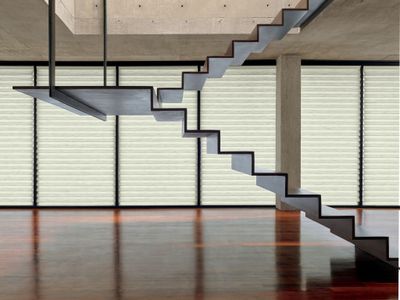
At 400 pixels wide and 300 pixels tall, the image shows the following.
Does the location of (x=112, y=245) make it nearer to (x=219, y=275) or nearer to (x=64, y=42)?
(x=219, y=275)

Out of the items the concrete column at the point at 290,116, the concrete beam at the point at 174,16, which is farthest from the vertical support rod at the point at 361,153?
the concrete beam at the point at 174,16

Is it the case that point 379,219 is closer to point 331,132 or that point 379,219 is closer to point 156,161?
point 331,132

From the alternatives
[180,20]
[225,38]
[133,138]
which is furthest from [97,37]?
[133,138]

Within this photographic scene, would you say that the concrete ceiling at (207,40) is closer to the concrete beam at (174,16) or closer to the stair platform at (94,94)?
the concrete beam at (174,16)

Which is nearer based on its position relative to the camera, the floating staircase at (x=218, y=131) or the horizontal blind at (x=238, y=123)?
the floating staircase at (x=218, y=131)

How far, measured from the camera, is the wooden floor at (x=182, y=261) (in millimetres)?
3506

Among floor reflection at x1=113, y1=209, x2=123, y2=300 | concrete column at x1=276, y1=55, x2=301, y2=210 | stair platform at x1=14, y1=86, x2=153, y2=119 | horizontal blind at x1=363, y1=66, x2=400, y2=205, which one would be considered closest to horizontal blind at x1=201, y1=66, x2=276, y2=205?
concrete column at x1=276, y1=55, x2=301, y2=210

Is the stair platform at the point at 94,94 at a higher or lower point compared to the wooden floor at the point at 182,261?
higher

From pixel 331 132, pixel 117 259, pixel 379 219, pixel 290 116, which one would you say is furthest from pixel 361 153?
pixel 117 259

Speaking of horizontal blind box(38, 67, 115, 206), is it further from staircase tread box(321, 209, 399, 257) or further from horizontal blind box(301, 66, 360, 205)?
staircase tread box(321, 209, 399, 257)

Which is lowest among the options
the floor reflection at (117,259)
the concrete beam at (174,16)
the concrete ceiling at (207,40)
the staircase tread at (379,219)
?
the floor reflection at (117,259)

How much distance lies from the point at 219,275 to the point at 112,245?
1509 millimetres

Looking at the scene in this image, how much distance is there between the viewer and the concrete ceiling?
4.65m

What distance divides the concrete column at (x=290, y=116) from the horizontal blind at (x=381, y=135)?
4.13 ft
